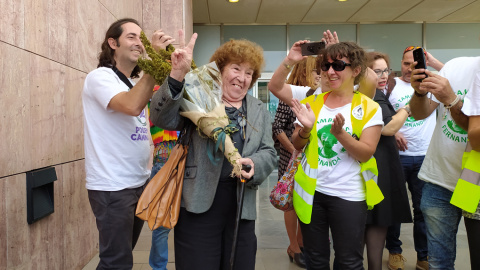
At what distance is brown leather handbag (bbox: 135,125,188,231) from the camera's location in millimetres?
1887

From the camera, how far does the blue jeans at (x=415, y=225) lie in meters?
3.54

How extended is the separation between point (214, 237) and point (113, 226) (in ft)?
2.14

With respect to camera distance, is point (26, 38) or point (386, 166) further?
point (386, 166)

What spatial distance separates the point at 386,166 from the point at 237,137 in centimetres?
142

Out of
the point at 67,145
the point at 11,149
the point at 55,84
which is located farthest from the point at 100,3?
the point at 11,149

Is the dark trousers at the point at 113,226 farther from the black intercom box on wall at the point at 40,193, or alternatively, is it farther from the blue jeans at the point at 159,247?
the blue jeans at the point at 159,247

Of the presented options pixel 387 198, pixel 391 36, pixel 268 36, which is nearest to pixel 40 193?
pixel 387 198

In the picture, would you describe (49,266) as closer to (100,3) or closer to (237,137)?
(237,137)

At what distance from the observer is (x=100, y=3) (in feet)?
13.7

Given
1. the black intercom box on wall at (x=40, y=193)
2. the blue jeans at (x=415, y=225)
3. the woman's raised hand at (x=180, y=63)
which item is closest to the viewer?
the woman's raised hand at (x=180, y=63)

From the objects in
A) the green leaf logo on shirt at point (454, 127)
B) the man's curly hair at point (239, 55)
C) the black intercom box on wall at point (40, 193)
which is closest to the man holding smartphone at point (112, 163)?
the man's curly hair at point (239, 55)

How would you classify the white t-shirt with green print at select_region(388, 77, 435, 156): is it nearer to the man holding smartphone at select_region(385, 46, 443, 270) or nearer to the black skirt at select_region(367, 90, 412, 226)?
the man holding smartphone at select_region(385, 46, 443, 270)

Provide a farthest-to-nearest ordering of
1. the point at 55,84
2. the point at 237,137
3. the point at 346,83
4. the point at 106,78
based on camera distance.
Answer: the point at 55,84 → the point at 346,83 → the point at 106,78 → the point at 237,137

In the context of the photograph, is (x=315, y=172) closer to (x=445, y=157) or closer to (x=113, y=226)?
(x=445, y=157)
